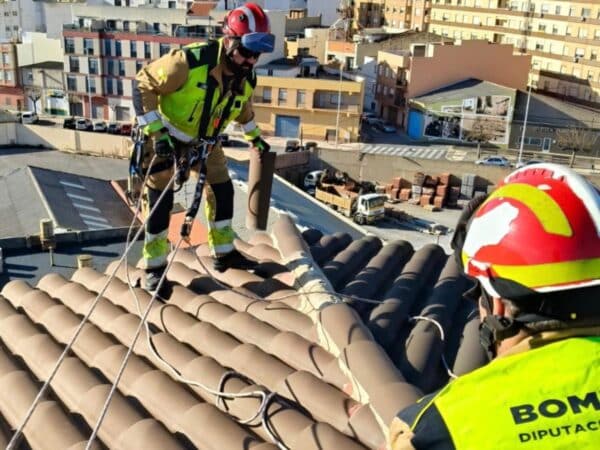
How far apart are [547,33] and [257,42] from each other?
189ft

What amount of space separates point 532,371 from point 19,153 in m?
44.1

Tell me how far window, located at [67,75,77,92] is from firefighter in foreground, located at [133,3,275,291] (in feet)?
161

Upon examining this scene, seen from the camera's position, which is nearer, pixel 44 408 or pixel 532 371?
pixel 532 371

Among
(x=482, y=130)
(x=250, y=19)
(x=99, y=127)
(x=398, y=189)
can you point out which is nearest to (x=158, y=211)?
(x=250, y=19)

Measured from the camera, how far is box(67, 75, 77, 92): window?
53188 millimetres

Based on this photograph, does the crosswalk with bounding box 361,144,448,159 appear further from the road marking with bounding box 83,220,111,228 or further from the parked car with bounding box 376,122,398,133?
the road marking with bounding box 83,220,111,228

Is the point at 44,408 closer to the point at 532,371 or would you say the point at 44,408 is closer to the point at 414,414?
the point at 414,414

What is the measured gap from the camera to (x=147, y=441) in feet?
15.5

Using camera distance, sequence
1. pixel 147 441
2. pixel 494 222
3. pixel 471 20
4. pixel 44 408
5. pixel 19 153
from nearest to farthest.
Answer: pixel 494 222
pixel 147 441
pixel 44 408
pixel 19 153
pixel 471 20

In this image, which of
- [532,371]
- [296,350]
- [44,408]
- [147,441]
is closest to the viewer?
[532,371]

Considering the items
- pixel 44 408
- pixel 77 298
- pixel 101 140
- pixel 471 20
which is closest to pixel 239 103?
pixel 77 298

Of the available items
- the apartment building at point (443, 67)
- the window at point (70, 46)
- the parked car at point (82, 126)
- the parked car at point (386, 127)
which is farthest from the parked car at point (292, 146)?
the window at point (70, 46)

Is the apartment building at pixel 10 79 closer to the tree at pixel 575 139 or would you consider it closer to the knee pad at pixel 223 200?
the tree at pixel 575 139

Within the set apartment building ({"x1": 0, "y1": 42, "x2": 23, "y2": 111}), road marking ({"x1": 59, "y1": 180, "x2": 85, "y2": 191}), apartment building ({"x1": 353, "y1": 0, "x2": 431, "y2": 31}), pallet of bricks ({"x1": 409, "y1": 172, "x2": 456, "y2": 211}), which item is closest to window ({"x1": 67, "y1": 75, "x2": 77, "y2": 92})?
apartment building ({"x1": 0, "y1": 42, "x2": 23, "y2": 111})
